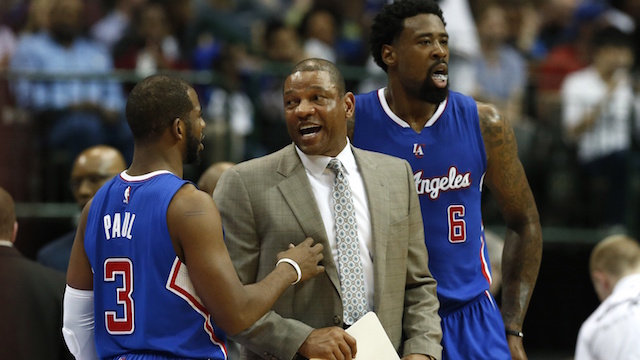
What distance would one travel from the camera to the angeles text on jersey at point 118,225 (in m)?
3.92

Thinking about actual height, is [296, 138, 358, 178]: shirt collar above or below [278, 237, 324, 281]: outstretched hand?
above

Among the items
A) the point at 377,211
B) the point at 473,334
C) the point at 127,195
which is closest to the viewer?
the point at 127,195

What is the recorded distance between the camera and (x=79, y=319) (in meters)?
4.16

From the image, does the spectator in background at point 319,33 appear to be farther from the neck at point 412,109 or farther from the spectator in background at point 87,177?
the neck at point 412,109

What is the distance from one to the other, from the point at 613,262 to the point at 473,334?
258cm

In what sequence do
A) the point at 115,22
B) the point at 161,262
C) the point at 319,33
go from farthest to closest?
the point at 319,33 < the point at 115,22 < the point at 161,262

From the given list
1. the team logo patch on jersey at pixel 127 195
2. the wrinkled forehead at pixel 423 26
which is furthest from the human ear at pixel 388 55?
the team logo patch on jersey at pixel 127 195

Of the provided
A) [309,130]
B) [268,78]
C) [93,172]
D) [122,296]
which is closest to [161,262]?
[122,296]

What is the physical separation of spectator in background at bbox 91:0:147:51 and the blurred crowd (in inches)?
0.7

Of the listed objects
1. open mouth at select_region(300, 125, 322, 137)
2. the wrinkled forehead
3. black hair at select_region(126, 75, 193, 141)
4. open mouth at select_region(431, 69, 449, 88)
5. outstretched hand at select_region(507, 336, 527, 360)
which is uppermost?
the wrinkled forehead

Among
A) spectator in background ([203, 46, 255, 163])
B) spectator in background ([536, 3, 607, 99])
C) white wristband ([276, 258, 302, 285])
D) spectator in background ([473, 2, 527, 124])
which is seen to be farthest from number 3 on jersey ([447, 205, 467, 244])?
spectator in background ([536, 3, 607, 99])

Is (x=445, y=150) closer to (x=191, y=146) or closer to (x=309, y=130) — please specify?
(x=309, y=130)

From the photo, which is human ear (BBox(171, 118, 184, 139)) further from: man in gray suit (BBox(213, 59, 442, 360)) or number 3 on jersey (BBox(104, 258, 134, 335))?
number 3 on jersey (BBox(104, 258, 134, 335))

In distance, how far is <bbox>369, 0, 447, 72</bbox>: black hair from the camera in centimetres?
504
